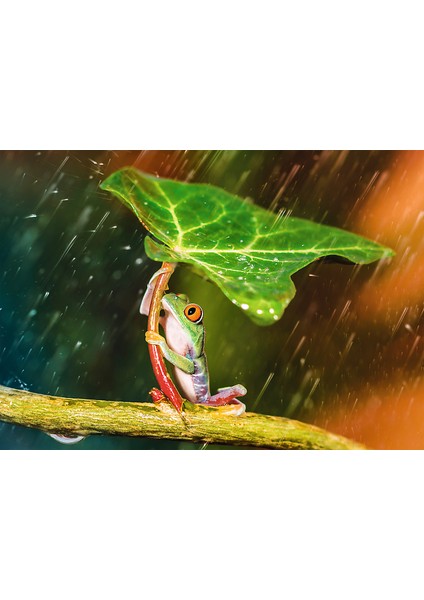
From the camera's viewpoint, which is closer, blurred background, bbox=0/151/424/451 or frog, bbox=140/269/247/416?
frog, bbox=140/269/247/416

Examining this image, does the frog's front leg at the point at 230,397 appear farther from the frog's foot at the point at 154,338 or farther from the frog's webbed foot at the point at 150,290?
the frog's webbed foot at the point at 150,290

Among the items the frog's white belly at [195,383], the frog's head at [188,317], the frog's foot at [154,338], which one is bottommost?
the frog's white belly at [195,383]

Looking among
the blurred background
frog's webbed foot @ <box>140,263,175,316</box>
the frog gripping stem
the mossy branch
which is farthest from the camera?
the blurred background

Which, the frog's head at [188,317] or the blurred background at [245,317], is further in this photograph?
the blurred background at [245,317]

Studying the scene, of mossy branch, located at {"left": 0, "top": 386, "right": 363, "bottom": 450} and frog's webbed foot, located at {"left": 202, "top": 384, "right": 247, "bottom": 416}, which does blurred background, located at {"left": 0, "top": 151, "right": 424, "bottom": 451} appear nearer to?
frog's webbed foot, located at {"left": 202, "top": 384, "right": 247, "bottom": 416}

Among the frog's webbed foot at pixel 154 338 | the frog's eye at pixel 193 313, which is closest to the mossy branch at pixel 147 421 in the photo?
the frog's webbed foot at pixel 154 338

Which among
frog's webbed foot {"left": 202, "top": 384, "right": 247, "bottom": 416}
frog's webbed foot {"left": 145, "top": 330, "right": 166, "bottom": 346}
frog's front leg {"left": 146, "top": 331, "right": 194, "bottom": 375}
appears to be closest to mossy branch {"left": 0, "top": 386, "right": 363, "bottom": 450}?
frog's webbed foot {"left": 202, "top": 384, "right": 247, "bottom": 416}
